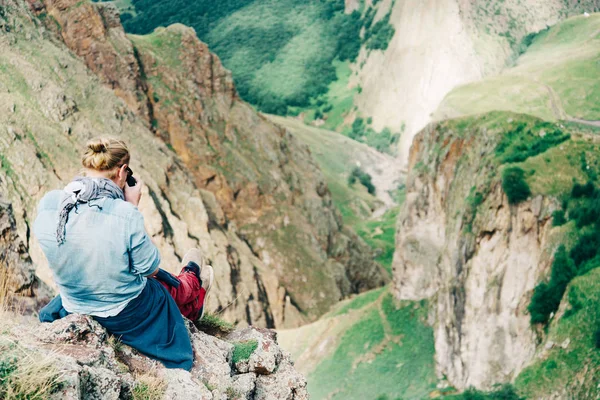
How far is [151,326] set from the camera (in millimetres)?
6109

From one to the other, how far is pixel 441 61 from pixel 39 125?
96752 millimetres

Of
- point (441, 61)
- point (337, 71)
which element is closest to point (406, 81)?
point (441, 61)

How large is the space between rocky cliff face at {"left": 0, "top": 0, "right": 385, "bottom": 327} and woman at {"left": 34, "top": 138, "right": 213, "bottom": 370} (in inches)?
773

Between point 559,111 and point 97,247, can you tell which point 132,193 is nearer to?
point 97,247

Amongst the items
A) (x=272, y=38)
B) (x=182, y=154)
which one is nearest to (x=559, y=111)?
(x=182, y=154)

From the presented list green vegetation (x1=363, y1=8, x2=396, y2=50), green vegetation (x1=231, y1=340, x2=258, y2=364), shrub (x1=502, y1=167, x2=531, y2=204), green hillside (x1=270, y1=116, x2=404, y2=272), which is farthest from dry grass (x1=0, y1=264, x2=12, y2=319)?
green vegetation (x1=363, y1=8, x2=396, y2=50)

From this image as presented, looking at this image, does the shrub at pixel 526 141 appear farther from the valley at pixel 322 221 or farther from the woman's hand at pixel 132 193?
the woman's hand at pixel 132 193

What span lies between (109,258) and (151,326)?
1117 mm

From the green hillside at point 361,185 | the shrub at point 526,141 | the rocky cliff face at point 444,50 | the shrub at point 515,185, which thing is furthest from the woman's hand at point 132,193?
the rocky cliff face at point 444,50

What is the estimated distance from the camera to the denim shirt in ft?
17.4

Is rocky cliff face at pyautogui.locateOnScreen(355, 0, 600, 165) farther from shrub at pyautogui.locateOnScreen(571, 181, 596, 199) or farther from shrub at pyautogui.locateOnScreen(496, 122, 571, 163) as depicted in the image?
shrub at pyautogui.locateOnScreen(571, 181, 596, 199)

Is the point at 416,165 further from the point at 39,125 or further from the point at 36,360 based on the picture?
the point at 36,360

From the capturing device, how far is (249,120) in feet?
174

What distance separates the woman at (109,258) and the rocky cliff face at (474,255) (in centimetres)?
1602
